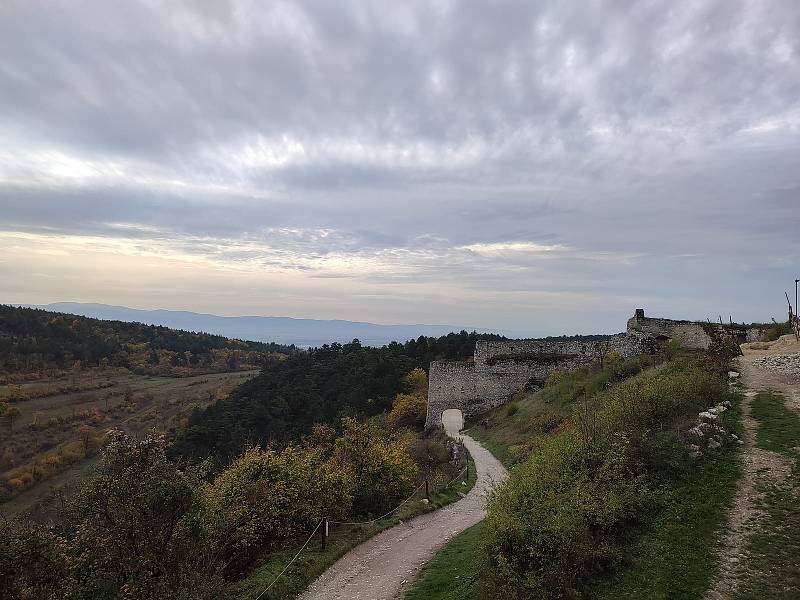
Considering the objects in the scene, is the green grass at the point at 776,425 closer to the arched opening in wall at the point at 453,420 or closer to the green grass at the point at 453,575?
the green grass at the point at 453,575

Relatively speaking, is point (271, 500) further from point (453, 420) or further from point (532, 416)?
point (453, 420)

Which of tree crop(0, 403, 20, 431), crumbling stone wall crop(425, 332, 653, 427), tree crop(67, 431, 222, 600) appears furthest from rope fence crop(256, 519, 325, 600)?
tree crop(0, 403, 20, 431)

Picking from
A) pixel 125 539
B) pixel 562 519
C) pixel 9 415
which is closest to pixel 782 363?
pixel 562 519

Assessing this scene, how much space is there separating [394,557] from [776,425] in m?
9.92

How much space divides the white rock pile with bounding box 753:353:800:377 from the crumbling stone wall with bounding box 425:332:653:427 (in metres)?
15.5

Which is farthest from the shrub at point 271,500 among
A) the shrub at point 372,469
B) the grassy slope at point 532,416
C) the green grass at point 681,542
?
the grassy slope at point 532,416

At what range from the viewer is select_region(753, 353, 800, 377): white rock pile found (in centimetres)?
1636

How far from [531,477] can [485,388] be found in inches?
992

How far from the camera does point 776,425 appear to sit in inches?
461

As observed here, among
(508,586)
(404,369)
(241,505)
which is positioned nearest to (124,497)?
(241,505)

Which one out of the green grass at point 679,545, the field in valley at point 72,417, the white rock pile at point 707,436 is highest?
the white rock pile at point 707,436

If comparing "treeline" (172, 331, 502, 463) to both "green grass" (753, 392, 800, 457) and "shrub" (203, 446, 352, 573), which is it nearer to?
"shrub" (203, 446, 352, 573)

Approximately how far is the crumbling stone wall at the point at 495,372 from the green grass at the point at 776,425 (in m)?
20.7

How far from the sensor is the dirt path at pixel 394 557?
10312mm
